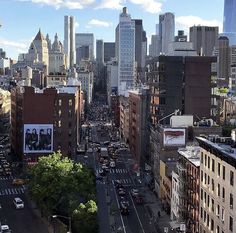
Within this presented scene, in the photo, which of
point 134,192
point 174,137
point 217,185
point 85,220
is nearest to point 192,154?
point 217,185

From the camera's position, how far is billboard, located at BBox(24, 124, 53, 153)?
152 meters

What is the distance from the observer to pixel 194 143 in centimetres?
11356

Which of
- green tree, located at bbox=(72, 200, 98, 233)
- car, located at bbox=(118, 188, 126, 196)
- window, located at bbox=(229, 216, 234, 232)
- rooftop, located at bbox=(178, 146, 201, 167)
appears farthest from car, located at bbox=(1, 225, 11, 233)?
window, located at bbox=(229, 216, 234, 232)

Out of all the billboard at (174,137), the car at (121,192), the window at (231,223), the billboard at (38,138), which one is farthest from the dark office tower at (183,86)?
the window at (231,223)

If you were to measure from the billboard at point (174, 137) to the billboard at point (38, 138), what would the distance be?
145 feet

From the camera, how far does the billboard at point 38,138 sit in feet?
498

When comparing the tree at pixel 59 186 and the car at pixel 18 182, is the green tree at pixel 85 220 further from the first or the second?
the car at pixel 18 182

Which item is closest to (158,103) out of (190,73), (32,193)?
(190,73)

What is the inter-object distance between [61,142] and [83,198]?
54.4 metres

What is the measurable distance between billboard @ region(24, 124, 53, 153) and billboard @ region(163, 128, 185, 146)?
4405 centimetres

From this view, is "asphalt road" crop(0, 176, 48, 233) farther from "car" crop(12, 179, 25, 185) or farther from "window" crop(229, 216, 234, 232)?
"window" crop(229, 216, 234, 232)

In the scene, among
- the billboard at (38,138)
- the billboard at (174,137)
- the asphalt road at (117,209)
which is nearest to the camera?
the asphalt road at (117,209)

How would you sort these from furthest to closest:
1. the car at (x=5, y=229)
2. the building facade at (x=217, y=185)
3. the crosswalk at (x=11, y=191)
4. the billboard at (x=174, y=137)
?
the crosswalk at (x=11, y=191), the billboard at (x=174, y=137), the car at (x=5, y=229), the building facade at (x=217, y=185)

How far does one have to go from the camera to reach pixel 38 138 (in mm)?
153000
